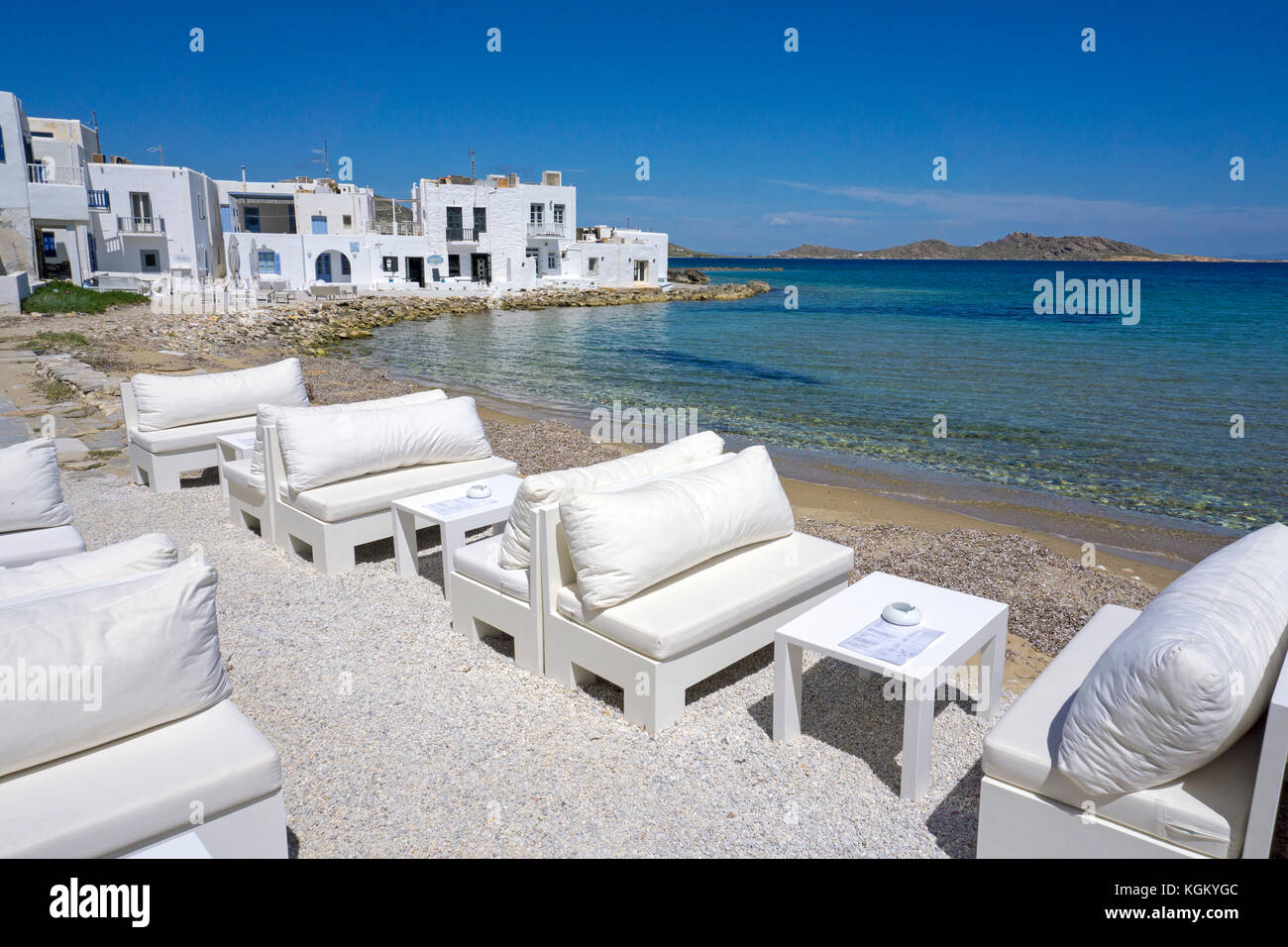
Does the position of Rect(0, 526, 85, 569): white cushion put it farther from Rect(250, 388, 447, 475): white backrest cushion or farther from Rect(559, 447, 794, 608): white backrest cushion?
Rect(559, 447, 794, 608): white backrest cushion

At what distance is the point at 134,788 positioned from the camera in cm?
255

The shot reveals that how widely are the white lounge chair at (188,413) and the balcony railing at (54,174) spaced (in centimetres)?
2850

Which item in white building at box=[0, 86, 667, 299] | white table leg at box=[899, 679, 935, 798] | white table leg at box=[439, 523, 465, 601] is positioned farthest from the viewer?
white building at box=[0, 86, 667, 299]

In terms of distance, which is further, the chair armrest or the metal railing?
the metal railing

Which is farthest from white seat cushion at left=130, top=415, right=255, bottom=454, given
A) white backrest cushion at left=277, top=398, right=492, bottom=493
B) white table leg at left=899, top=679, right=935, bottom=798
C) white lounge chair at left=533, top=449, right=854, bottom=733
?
white table leg at left=899, top=679, right=935, bottom=798

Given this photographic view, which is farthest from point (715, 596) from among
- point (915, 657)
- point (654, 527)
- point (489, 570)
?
point (489, 570)

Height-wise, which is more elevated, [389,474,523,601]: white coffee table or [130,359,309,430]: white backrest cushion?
[130,359,309,430]: white backrest cushion

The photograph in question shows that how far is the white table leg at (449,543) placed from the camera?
5.56 m

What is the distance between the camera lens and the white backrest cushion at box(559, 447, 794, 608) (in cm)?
412

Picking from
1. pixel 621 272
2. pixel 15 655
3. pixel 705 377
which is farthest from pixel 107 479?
pixel 621 272

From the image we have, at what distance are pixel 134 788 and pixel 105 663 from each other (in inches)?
15.4

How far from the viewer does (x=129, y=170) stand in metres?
38.0

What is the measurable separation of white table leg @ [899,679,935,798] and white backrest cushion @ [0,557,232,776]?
2686 mm
